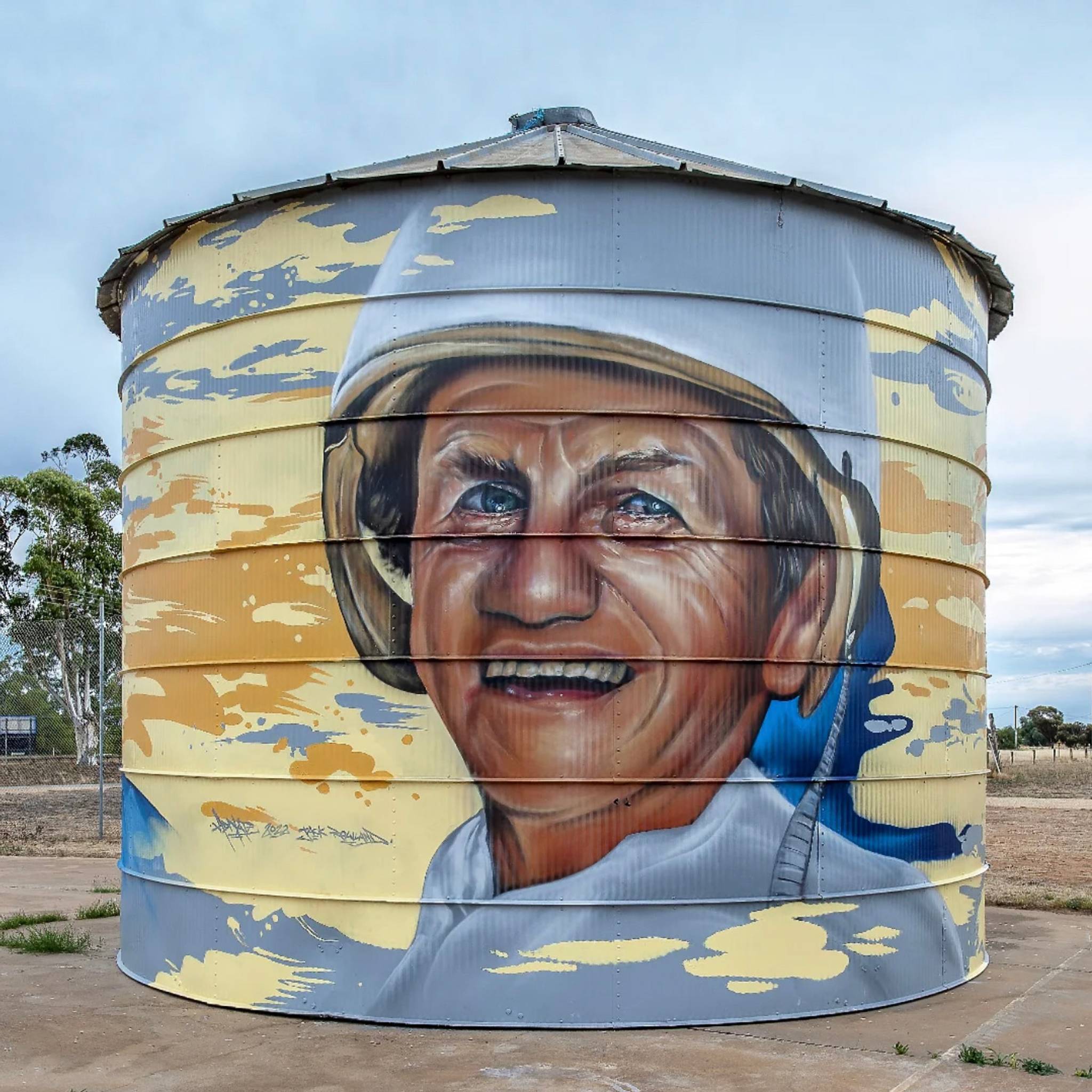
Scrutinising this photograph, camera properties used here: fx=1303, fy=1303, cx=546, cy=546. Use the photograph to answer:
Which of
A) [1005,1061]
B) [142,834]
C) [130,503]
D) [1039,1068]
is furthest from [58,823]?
[1039,1068]

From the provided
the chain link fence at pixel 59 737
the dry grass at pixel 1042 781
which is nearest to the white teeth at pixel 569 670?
the chain link fence at pixel 59 737

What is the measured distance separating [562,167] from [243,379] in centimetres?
284

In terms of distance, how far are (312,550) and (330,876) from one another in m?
2.29

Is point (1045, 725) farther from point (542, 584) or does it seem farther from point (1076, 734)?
point (542, 584)

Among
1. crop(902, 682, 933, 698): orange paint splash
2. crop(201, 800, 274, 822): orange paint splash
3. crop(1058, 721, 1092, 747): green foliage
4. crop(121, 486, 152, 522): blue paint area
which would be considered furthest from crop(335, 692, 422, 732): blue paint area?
crop(1058, 721, 1092, 747): green foliage

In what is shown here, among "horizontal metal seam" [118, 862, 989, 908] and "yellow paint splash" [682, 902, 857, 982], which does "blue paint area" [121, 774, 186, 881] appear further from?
"yellow paint splash" [682, 902, 857, 982]

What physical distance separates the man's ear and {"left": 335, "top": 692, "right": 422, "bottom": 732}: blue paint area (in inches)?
98.4

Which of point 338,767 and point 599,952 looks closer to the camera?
point 599,952

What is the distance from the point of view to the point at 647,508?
9.02m

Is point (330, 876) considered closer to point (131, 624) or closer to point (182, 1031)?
point (182, 1031)

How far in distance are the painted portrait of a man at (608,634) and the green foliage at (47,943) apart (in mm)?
4567

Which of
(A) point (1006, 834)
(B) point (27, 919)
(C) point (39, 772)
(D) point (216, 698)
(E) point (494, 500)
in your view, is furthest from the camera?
(C) point (39, 772)

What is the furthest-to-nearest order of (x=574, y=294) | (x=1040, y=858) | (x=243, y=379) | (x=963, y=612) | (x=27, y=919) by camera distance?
1. (x=1040, y=858)
2. (x=27, y=919)
3. (x=963, y=612)
4. (x=243, y=379)
5. (x=574, y=294)

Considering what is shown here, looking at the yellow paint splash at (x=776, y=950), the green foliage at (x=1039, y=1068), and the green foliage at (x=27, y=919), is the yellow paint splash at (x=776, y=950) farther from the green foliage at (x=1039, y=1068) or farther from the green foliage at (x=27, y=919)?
the green foliage at (x=27, y=919)
